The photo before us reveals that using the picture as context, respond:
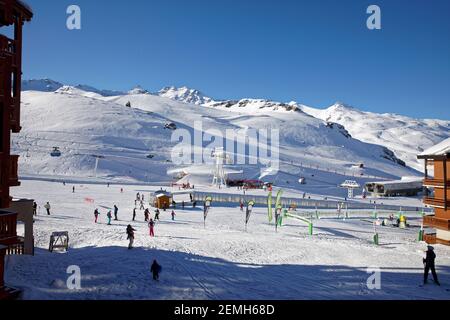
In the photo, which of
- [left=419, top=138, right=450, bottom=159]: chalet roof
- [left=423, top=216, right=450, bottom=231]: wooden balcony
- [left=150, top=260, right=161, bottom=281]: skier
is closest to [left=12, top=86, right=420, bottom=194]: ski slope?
[left=423, top=216, right=450, bottom=231]: wooden balcony

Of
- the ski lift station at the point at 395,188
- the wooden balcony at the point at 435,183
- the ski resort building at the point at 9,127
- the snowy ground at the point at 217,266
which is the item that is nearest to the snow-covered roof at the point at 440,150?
the wooden balcony at the point at 435,183

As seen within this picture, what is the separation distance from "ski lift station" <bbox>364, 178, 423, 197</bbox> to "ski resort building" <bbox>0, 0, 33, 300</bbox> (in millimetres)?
61262

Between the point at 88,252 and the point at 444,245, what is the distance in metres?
19.8

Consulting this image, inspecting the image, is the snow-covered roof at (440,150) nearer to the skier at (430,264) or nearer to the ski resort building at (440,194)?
the ski resort building at (440,194)

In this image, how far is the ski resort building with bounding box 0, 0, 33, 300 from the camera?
10.6m

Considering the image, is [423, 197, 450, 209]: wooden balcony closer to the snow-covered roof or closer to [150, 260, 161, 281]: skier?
the snow-covered roof

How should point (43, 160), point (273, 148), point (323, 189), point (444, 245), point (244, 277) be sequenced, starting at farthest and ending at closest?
point (273, 148), point (43, 160), point (323, 189), point (444, 245), point (244, 277)

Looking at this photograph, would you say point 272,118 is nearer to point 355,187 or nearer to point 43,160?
point 355,187

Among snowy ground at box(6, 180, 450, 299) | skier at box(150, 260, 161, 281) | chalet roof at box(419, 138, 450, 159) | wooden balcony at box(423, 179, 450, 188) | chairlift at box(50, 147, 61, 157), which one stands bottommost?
snowy ground at box(6, 180, 450, 299)

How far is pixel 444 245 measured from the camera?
71.8 feet

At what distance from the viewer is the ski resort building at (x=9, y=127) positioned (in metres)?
10.6

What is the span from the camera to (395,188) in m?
66.2

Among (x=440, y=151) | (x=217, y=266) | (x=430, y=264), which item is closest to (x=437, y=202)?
(x=440, y=151)
